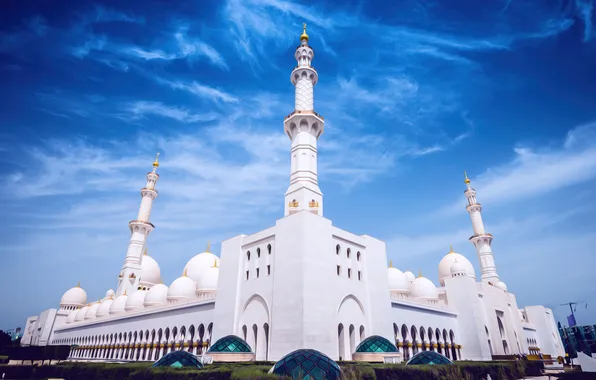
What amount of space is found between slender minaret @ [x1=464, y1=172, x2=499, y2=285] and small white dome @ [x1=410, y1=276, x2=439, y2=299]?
14287 mm

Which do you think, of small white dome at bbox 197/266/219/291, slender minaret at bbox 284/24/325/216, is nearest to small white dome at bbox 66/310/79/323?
small white dome at bbox 197/266/219/291

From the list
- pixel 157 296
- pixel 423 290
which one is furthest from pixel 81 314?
pixel 423 290

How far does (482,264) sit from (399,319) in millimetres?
24152

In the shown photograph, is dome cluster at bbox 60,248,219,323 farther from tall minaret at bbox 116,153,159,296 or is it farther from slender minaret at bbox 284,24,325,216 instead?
slender minaret at bbox 284,24,325,216

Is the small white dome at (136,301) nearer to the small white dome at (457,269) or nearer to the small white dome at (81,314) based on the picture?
the small white dome at (81,314)

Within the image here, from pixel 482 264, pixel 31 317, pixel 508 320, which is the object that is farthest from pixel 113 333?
pixel 482 264

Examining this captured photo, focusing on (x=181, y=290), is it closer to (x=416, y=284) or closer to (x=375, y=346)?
(x=375, y=346)

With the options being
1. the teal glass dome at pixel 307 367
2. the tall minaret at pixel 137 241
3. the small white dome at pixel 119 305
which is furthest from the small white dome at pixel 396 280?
the tall minaret at pixel 137 241

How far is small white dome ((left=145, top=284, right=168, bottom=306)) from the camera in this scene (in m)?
34.2

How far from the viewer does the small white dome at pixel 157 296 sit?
3422 cm

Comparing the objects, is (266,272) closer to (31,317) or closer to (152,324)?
(152,324)

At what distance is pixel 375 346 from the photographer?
21.0 metres

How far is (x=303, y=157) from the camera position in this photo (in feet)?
95.8

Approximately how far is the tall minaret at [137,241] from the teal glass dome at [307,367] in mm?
35417
